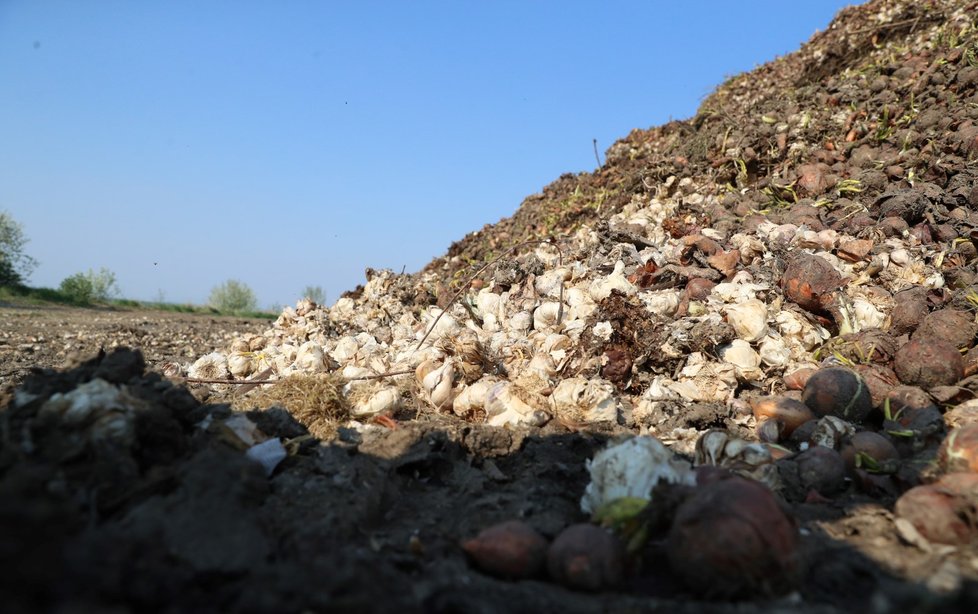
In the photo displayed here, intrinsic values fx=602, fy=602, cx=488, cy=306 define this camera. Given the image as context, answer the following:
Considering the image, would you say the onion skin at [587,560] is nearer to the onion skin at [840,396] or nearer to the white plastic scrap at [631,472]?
the white plastic scrap at [631,472]

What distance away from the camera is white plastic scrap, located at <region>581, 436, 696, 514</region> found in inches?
105

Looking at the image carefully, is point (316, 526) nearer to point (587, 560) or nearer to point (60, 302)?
point (587, 560)

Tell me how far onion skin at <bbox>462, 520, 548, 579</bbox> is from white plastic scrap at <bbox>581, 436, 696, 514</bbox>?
1.39ft

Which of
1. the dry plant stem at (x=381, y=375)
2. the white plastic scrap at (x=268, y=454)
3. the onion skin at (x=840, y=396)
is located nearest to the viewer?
the white plastic scrap at (x=268, y=454)

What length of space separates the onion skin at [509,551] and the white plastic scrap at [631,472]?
425 millimetres

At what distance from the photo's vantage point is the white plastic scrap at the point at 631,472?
8.74 ft

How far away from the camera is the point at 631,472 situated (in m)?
2.68

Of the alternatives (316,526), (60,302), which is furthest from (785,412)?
(60,302)

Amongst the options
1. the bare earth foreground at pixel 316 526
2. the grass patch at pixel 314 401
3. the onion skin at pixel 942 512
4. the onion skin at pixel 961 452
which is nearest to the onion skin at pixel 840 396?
the onion skin at pixel 961 452

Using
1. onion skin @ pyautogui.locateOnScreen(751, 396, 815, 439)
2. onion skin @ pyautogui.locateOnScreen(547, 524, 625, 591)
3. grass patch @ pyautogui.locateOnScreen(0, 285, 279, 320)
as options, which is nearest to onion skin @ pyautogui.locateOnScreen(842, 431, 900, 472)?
onion skin @ pyautogui.locateOnScreen(751, 396, 815, 439)

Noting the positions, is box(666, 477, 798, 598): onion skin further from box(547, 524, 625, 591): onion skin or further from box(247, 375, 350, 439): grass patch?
box(247, 375, 350, 439): grass patch

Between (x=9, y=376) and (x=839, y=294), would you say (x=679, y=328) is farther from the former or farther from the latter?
(x=9, y=376)

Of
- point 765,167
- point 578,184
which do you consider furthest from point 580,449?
point 578,184

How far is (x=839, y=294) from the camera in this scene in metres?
4.86
